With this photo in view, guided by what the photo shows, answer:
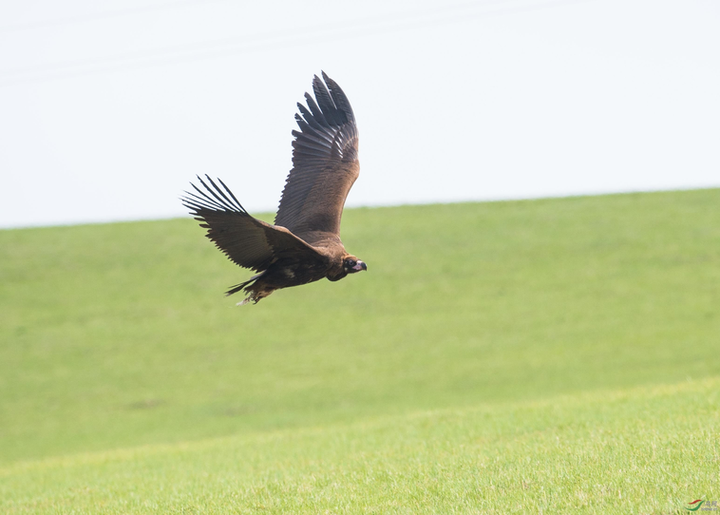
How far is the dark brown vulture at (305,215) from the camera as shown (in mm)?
6867

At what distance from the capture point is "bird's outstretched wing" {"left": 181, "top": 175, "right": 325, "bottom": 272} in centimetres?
678

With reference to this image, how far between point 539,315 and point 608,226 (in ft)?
29.4

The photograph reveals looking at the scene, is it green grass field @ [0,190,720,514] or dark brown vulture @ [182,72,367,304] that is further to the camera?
green grass field @ [0,190,720,514]

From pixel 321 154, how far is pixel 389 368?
Answer: 18.1 meters

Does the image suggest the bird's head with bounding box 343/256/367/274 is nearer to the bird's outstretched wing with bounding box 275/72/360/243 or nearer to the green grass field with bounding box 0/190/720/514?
the bird's outstretched wing with bounding box 275/72/360/243

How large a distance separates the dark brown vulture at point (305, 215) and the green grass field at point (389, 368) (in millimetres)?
2491

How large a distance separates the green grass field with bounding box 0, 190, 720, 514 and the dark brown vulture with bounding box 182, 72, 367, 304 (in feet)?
8.17

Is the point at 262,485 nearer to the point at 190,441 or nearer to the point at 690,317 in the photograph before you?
the point at 190,441

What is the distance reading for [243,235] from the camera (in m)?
6.98

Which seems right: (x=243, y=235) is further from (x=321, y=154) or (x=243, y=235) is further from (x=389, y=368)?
(x=389, y=368)

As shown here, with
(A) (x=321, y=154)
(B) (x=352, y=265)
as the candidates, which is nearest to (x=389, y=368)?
(A) (x=321, y=154)

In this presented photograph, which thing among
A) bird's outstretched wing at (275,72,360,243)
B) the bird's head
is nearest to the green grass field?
the bird's head

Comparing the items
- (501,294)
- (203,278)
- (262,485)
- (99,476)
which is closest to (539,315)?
(501,294)

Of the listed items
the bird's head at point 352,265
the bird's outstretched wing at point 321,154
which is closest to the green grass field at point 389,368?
the bird's head at point 352,265
